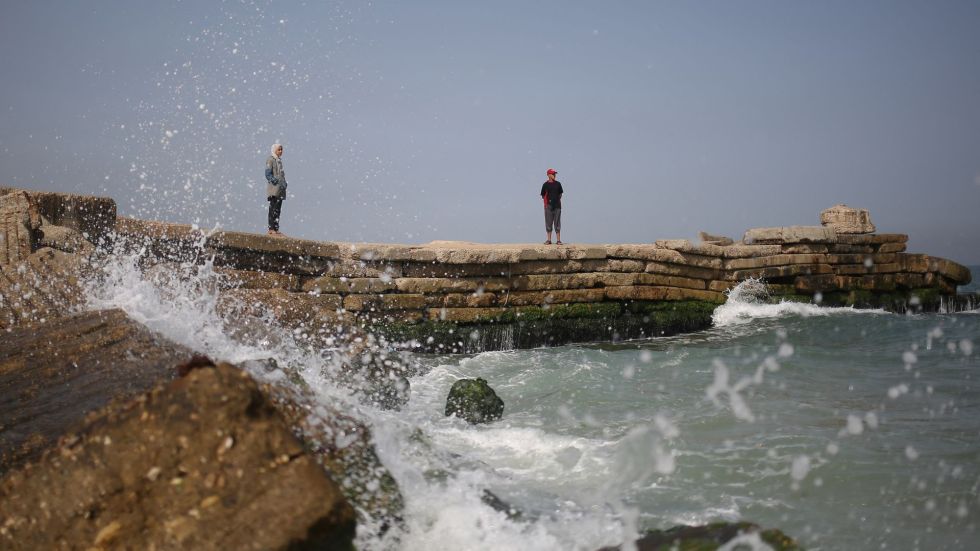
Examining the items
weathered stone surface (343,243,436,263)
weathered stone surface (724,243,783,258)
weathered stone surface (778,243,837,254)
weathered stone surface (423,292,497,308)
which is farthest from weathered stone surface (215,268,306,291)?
weathered stone surface (778,243,837,254)

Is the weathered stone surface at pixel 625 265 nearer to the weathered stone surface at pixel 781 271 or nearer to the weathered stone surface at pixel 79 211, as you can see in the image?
the weathered stone surface at pixel 781 271

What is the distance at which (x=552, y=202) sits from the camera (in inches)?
579

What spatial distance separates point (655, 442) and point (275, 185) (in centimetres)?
745

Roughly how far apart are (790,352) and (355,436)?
Answer: 9117mm

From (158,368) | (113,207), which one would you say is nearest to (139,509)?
(158,368)

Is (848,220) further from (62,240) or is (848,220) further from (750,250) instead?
(62,240)

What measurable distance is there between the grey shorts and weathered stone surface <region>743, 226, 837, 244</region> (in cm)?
443

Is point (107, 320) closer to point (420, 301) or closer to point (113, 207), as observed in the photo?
point (113, 207)

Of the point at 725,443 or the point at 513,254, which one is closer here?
the point at 725,443

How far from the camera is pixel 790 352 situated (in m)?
11.0

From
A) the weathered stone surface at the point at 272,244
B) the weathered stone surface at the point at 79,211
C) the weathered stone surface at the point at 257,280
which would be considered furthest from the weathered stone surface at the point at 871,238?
the weathered stone surface at the point at 79,211

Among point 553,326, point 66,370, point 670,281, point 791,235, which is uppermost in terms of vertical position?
point 791,235

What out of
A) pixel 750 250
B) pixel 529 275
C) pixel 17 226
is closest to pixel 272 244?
pixel 17 226

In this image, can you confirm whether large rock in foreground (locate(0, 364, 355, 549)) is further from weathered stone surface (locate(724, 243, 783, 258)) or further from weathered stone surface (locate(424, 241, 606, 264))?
weathered stone surface (locate(724, 243, 783, 258))
